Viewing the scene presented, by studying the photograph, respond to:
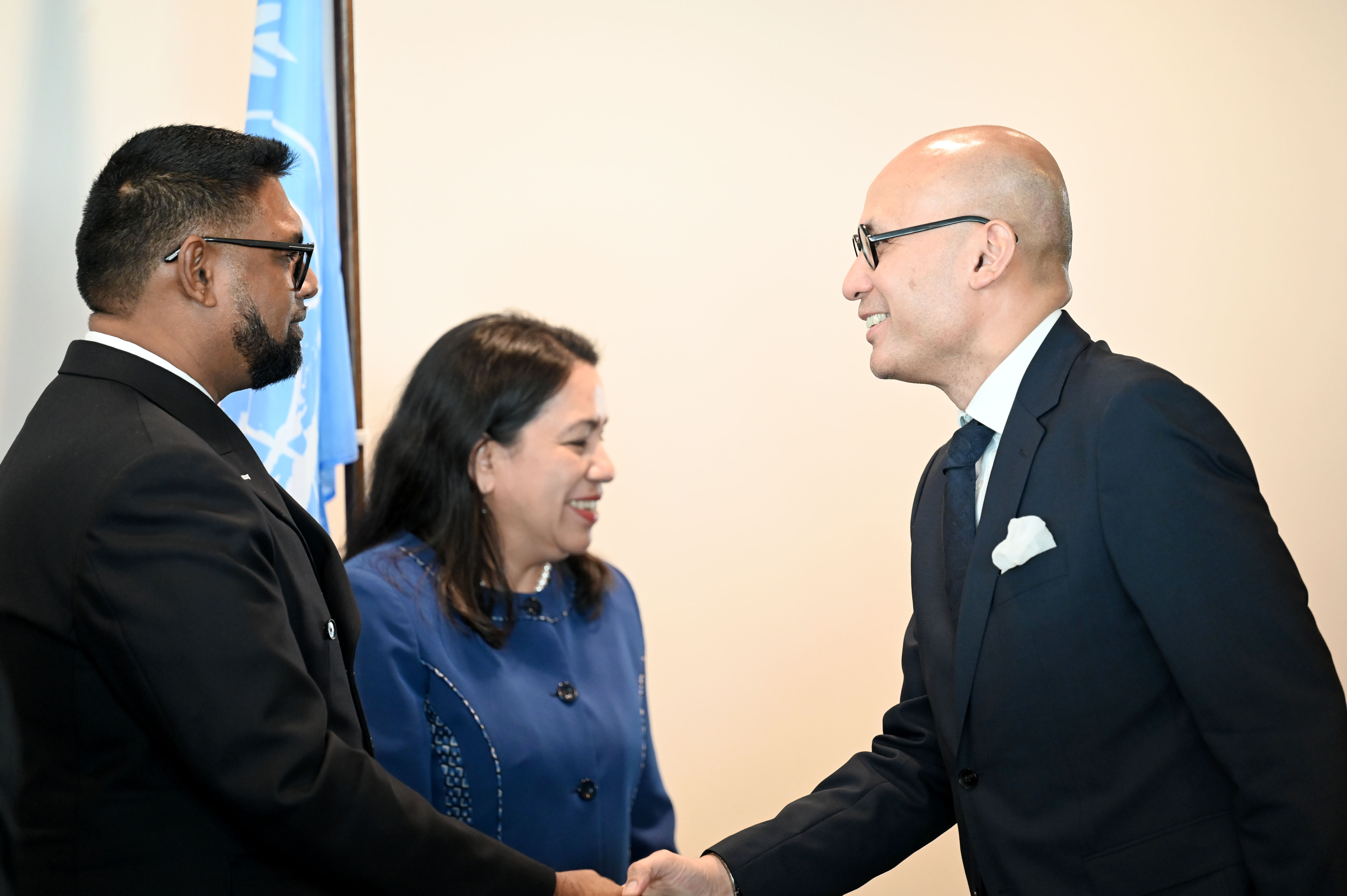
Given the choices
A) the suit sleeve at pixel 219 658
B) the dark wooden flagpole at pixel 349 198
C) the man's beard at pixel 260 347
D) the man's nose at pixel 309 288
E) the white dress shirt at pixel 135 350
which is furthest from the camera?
the dark wooden flagpole at pixel 349 198

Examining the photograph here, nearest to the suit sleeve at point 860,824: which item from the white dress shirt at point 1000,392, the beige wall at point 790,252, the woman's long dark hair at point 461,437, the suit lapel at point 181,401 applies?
the white dress shirt at point 1000,392

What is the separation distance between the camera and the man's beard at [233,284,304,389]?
66.0 inches

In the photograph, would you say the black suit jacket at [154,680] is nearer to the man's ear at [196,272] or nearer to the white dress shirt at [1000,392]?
the man's ear at [196,272]

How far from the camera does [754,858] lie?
2.05 m

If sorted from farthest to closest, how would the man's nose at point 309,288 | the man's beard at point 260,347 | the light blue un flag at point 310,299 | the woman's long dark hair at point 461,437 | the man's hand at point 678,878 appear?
1. the light blue un flag at point 310,299
2. the woman's long dark hair at point 461,437
3. the man's hand at point 678,878
4. the man's nose at point 309,288
5. the man's beard at point 260,347

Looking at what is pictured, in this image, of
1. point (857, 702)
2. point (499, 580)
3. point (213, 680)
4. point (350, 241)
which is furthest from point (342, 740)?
point (857, 702)

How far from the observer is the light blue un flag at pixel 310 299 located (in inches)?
101

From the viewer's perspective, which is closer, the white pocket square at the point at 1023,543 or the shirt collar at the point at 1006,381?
the white pocket square at the point at 1023,543

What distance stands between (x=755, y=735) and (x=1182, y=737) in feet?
7.55

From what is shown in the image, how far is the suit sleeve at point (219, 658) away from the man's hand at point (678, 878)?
0.63 m

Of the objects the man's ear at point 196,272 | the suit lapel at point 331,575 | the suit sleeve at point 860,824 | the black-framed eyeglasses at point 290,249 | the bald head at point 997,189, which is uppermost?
the bald head at point 997,189

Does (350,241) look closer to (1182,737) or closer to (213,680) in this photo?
(213,680)

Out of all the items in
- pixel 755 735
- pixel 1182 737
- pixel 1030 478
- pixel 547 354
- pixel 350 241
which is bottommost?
pixel 755 735

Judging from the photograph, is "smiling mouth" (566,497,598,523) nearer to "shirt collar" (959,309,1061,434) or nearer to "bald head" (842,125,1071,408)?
"bald head" (842,125,1071,408)
